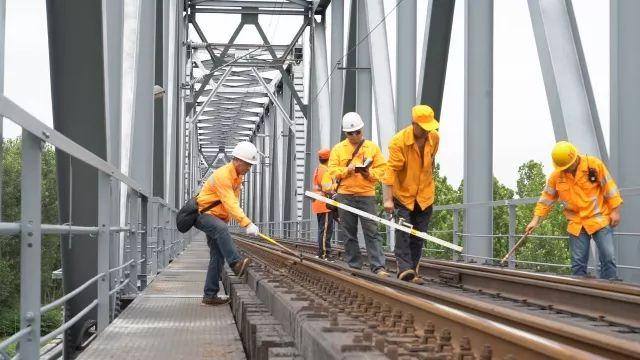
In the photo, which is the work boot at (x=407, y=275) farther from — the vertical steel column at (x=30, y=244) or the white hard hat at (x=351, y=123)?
the vertical steel column at (x=30, y=244)

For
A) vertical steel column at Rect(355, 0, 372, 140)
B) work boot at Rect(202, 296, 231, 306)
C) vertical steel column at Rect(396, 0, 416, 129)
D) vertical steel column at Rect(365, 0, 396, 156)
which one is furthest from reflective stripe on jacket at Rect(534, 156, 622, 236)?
vertical steel column at Rect(355, 0, 372, 140)

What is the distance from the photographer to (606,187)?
24.5ft

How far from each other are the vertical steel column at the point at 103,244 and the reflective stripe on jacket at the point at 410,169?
2.51 metres

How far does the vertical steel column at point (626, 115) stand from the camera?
7.99 metres

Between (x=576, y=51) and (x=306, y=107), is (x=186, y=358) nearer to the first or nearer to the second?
(x=576, y=51)

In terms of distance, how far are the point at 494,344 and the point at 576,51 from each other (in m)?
6.64

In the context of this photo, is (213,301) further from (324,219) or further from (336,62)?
(336,62)

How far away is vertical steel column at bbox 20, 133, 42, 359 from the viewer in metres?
3.50

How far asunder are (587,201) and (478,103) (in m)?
5.97

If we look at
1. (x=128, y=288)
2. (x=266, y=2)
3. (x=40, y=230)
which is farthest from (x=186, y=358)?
(x=266, y=2)

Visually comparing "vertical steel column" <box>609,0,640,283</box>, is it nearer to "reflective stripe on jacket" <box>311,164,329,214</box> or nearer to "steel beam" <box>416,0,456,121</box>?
"reflective stripe on jacket" <box>311,164,329,214</box>

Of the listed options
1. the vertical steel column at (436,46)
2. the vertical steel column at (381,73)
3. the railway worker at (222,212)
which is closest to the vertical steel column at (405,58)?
the vertical steel column at (381,73)

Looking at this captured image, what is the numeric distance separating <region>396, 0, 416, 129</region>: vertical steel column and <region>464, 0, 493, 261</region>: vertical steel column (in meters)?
2.81

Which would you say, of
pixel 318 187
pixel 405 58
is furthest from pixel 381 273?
pixel 405 58
